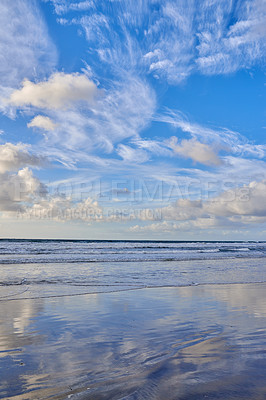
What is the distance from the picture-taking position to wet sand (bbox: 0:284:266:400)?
11.4 ft

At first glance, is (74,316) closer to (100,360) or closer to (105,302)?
(105,302)

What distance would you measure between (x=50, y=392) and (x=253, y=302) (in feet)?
24.8

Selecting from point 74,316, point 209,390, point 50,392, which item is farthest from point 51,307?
point 209,390

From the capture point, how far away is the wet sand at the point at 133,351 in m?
3.47

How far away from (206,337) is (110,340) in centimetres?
179

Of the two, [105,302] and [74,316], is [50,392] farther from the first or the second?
[105,302]

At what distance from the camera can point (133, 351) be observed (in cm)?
480

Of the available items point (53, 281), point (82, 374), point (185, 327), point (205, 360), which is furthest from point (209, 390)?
point (53, 281)

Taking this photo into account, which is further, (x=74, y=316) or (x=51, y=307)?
(x=51, y=307)

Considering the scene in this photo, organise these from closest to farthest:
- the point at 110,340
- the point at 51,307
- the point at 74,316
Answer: the point at 110,340 → the point at 74,316 → the point at 51,307

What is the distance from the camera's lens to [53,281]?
14375mm

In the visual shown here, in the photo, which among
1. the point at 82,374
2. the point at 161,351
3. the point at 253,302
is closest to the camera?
the point at 82,374

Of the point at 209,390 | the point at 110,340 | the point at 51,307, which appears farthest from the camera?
the point at 51,307

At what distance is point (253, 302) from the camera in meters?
9.24
